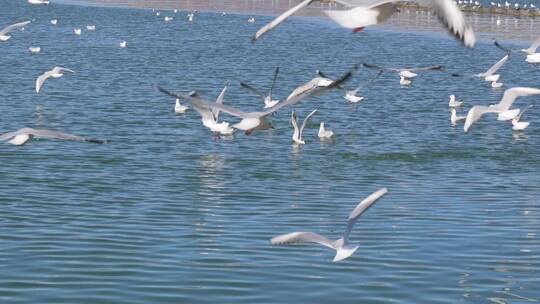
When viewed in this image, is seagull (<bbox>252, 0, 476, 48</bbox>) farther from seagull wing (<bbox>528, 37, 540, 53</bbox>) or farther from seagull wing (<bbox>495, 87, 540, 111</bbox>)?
seagull wing (<bbox>528, 37, 540, 53</bbox>)

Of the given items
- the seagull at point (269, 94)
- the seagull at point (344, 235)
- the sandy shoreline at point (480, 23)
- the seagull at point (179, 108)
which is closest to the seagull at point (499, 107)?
the seagull at point (269, 94)

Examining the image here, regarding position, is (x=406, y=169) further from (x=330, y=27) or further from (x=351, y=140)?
(x=330, y=27)

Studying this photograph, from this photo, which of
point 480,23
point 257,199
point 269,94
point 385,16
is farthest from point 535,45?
point 480,23

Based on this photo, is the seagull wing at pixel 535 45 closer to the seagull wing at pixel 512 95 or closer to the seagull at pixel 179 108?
the seagull wing at pixel 512 95

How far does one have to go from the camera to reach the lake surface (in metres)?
13.6

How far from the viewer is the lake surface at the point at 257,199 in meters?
13.6

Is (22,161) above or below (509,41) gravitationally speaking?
above

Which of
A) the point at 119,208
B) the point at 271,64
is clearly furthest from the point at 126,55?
the point at 119,208

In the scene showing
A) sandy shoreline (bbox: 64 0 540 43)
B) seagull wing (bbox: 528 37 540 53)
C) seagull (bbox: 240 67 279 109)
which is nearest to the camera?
seagull (bbox: 240 67 279 109)

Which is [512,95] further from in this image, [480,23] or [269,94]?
[480,23]

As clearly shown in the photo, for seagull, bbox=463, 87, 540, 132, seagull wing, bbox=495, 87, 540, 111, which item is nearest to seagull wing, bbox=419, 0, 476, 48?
seagull, bbox=463, 87, 540, 132

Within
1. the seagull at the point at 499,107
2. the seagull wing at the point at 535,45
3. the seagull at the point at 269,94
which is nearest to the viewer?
the seagull at the point at 269,94

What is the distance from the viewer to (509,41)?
6025 cm

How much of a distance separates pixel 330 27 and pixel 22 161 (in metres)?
50.5
